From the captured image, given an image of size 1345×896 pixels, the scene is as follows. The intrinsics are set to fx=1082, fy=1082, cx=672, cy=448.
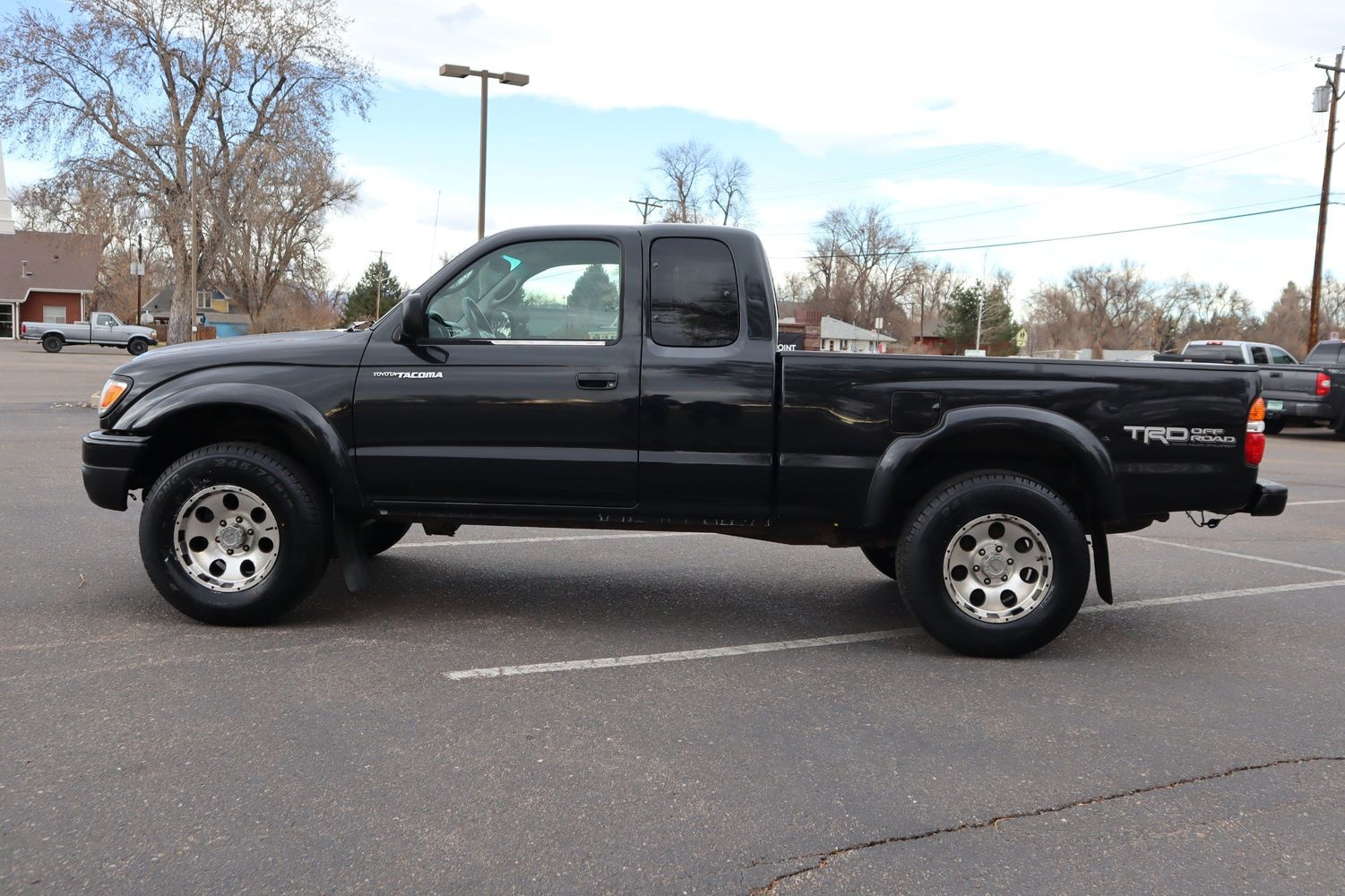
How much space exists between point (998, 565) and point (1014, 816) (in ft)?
6.12

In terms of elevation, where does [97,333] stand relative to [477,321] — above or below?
below

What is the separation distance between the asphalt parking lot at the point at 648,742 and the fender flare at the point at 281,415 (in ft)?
2.45

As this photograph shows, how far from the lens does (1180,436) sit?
4.99 metres

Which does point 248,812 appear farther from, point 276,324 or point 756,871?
point 276,324

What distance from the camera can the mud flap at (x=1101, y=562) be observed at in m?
5.24

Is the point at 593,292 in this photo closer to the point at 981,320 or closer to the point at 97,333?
the point at 97,333

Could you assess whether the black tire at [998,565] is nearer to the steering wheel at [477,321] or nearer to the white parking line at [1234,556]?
the steering wheel at [477,321]

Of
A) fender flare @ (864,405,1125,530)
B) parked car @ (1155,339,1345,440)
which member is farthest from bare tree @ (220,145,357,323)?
fender flare @ (864,405,1125,530)

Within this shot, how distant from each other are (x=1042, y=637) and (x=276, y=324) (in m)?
61.1

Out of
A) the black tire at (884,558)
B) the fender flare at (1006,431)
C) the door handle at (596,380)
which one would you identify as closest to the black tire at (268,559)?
the door handle at (596,380)

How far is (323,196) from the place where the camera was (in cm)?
5288

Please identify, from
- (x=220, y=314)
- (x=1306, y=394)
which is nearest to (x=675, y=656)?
(x=1306, y=394)

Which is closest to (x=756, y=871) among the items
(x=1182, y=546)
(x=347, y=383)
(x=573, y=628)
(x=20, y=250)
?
(x=573, y=628)

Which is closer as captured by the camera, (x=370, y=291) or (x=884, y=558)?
(x=884, y=558)
